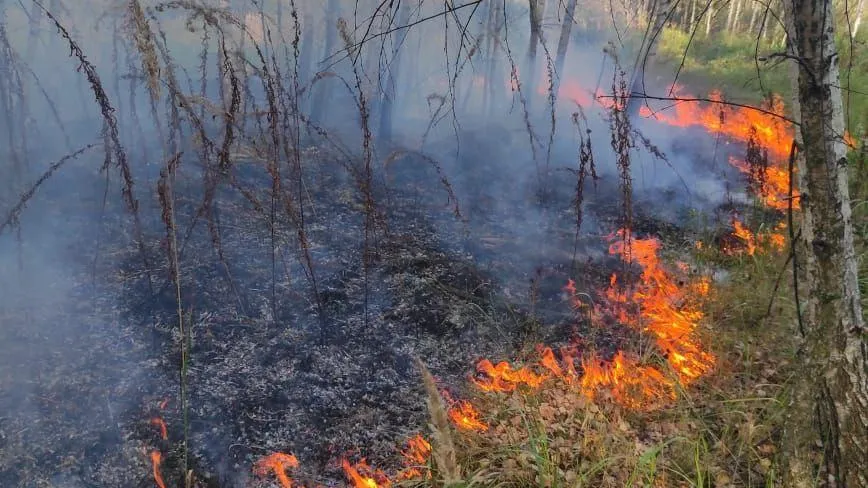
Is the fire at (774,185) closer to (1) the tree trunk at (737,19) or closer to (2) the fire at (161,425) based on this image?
(2) the fire at (161,425)

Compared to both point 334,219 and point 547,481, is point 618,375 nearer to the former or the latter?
point 547,481

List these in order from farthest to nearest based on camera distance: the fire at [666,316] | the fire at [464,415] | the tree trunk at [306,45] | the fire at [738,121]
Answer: the tree trunk at [306,45]
the fire at [738,121]
the fire at [666,316]
the fire at [464,415]

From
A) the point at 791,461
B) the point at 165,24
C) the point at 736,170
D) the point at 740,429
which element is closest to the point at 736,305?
the point at 740,429

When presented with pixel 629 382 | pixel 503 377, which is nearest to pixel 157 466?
pixel 503 377

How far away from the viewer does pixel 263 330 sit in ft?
17.5

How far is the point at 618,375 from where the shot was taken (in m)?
4.34

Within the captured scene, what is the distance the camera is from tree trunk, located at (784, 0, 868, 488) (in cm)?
200

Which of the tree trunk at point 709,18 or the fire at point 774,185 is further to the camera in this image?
the fire at point 774,185

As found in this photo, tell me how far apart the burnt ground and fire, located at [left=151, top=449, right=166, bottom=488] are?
1.6 inches

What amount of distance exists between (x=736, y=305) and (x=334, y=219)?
5798 millimetres

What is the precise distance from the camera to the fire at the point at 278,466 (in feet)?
12.1

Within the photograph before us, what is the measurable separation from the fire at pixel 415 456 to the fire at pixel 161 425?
1880mm

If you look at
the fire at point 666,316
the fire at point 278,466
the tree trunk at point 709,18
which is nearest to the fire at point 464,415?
the fire at point 278,466

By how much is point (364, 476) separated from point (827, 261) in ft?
10.4
